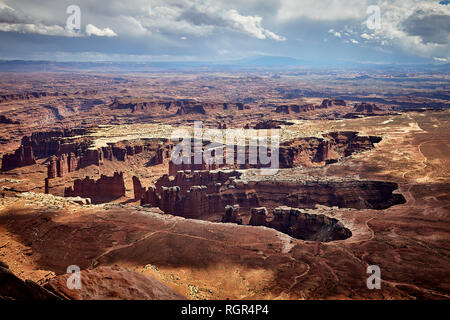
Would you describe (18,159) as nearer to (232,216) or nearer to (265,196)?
(265,196)

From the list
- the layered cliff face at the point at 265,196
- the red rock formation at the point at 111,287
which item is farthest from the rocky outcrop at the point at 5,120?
the red rock formation at the point at 111,287

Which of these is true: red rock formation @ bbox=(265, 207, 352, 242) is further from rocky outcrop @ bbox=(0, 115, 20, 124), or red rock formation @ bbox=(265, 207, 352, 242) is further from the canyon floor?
rocky outcrop @ bbox=(0, 115, 20, 124)

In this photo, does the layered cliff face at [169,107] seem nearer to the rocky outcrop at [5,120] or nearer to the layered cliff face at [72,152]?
the rocky outcrop at [5,120]

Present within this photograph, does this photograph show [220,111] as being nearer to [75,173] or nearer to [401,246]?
[75,173]

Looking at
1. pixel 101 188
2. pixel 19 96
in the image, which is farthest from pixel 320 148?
pixel 19 96

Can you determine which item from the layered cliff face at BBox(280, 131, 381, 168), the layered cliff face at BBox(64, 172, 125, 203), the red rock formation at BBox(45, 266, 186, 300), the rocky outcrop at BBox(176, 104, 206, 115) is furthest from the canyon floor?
the rocky outcrop at BBox(176, 104, 206, 115)

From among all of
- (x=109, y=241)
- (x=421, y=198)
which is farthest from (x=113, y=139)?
(x=421, y=198)
